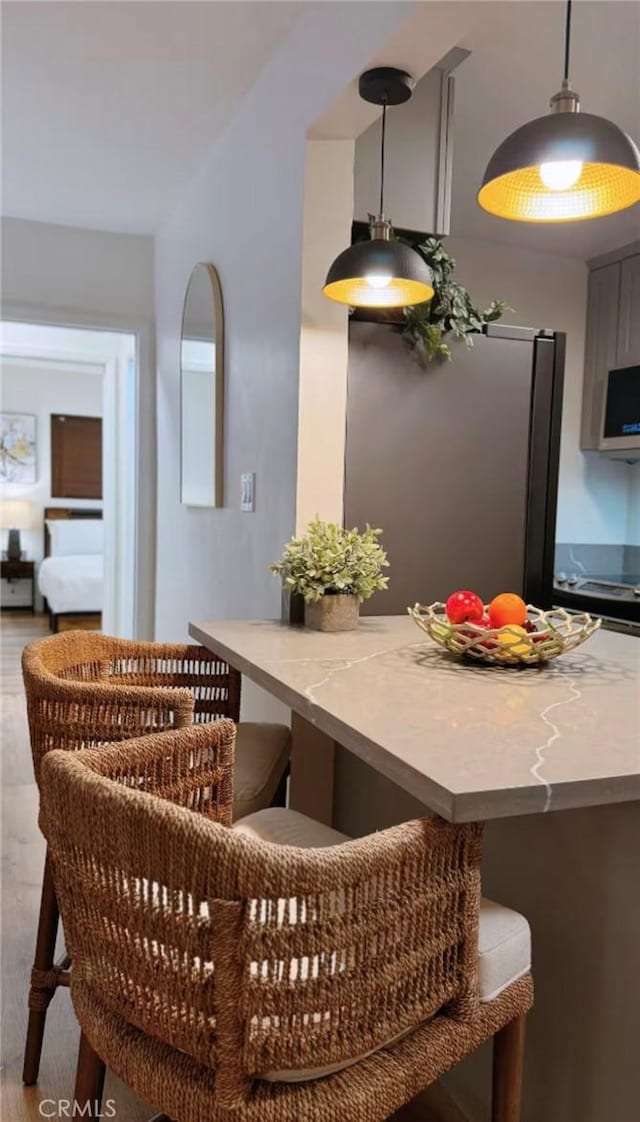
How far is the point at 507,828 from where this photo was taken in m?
1.40

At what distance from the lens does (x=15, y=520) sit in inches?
342

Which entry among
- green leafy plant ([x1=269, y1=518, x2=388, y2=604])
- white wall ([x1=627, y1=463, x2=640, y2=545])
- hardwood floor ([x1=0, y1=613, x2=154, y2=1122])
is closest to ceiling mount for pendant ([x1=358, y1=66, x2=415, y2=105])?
green leafy plant ([x1=269, y1=518, x2=388, y2=604])

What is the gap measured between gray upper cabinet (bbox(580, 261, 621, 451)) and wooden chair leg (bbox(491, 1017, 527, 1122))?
10.9ft

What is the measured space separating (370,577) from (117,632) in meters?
3.41

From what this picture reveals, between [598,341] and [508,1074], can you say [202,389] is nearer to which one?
[598,341]

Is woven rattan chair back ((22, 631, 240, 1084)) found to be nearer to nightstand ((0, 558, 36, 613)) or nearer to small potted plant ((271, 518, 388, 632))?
small potted plant ((271, 518, 388, 632))

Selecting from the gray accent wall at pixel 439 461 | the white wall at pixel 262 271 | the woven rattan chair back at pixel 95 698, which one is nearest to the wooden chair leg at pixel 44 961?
the woven rattan chair back at pixel 95 698

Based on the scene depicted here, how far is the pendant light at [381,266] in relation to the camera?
5.82 ft

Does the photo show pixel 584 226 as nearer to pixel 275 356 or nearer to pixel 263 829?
pixel 275 356

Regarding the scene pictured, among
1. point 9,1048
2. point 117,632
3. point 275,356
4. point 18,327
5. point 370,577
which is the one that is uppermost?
point 18,327

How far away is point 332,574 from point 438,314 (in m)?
0.87

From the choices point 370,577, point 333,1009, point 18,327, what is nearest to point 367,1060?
point 333,1009

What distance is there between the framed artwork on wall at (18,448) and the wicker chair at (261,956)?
27.4ft

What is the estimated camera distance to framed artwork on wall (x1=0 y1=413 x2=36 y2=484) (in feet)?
28.3
